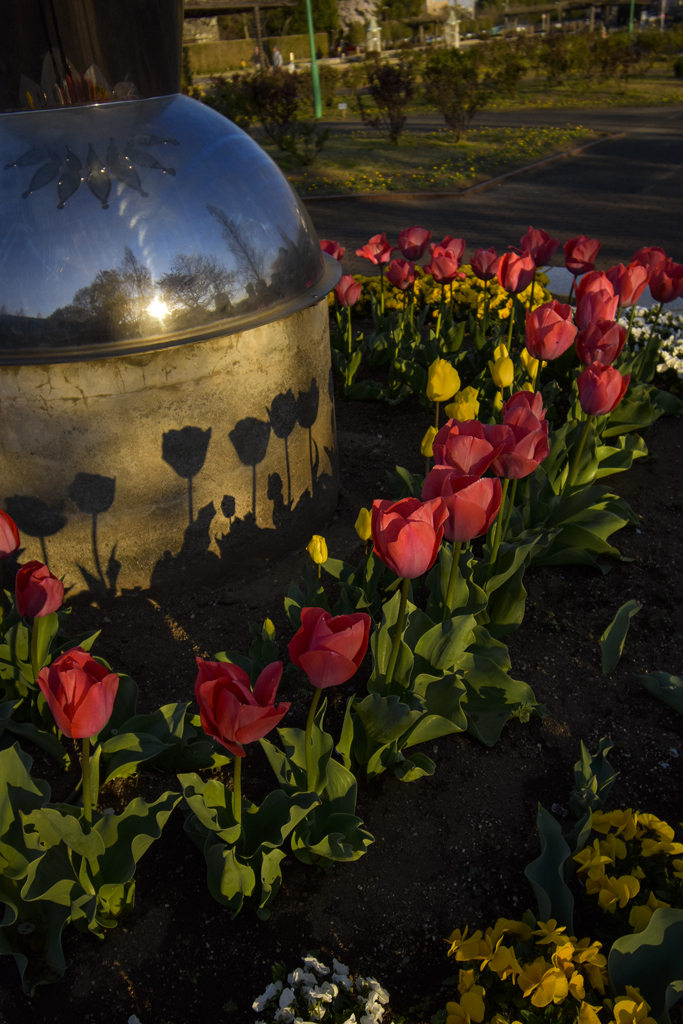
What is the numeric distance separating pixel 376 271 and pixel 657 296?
4942mm

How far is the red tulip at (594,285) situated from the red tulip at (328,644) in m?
2.36

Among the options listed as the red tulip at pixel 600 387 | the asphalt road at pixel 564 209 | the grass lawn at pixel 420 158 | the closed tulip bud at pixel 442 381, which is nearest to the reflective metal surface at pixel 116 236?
the closed tulip bud at pixel 442 381

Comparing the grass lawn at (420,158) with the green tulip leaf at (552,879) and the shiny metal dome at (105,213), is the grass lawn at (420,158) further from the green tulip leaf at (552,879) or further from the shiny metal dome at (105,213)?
the green tulip leaf at (552,879)

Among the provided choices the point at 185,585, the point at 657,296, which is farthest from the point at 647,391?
the point at 185,585

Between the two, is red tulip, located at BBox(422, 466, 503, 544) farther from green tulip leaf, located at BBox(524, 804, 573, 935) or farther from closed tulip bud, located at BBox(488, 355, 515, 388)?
closed tulip bud, located at BBox(488, 355, 515, 388)

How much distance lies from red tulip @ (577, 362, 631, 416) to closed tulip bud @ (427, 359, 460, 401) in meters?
0.46

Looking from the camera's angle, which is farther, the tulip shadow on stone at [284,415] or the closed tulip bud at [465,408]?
the tulip shadow on stone at [284,415]

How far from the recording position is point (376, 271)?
8391mm

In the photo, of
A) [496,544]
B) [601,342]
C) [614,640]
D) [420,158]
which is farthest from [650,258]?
[420,158]

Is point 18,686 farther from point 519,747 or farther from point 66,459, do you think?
point 519,747

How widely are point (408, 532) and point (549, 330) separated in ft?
5.47

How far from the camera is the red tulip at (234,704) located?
1.46 meters

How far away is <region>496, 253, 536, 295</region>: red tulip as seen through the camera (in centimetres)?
372

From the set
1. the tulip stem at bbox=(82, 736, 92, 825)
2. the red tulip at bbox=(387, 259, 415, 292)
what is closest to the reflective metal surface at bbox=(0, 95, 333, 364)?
the tulip stem at bbox=(82, 736, 92, 825)
